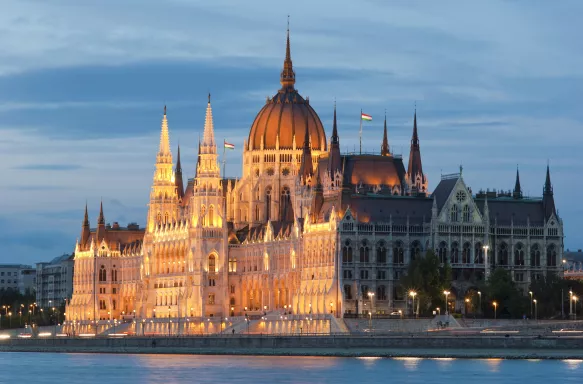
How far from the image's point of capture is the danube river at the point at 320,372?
16812cm

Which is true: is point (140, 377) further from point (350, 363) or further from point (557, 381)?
point (557, 381)

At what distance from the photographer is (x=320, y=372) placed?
6973 inches

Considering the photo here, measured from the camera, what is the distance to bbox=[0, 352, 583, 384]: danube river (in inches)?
6619

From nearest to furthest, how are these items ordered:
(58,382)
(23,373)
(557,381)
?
(557,381), (58,382), (23,373)

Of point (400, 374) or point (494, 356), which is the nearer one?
point (400, 374)

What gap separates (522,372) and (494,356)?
19631 millimetres

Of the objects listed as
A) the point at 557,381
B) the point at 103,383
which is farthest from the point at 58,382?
the point at 557,381

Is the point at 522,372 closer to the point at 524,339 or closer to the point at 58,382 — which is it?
the point at 524,339

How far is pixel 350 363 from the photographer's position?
190750 mm

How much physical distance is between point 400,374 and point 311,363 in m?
19.4

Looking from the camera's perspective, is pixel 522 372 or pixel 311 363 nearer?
pixel 522 372

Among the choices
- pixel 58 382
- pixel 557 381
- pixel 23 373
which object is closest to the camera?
pixel 557 381

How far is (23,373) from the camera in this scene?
621ft

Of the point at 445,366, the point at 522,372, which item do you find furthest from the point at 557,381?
the point at 445,366
